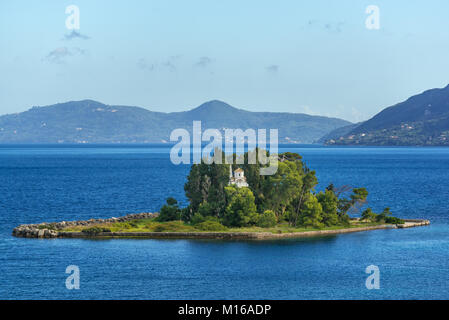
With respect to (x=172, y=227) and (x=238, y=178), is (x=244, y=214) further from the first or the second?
(x=172, y=227)

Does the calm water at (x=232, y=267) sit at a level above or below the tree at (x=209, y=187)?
below

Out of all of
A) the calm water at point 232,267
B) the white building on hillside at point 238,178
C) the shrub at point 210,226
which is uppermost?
the white building on hillside at point 238,178

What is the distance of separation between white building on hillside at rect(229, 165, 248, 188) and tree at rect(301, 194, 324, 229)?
9.81 m

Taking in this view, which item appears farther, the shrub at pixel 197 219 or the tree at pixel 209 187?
the tree at pixel 209 187

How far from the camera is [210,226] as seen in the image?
3693 inches

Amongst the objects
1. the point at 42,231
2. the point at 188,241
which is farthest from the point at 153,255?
the point at 42,231

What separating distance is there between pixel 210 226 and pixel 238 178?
1075 centimetres

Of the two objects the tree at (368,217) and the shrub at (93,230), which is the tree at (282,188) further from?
the shrub at (93,230)

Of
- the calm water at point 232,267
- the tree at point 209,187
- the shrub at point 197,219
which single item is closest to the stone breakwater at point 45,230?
the calm water at point 232,267

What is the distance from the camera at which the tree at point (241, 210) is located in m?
95.6

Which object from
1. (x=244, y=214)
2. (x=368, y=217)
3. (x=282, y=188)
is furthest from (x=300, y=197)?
(x=368, y=217)

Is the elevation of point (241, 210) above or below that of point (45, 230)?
above

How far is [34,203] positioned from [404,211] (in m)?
74.6
